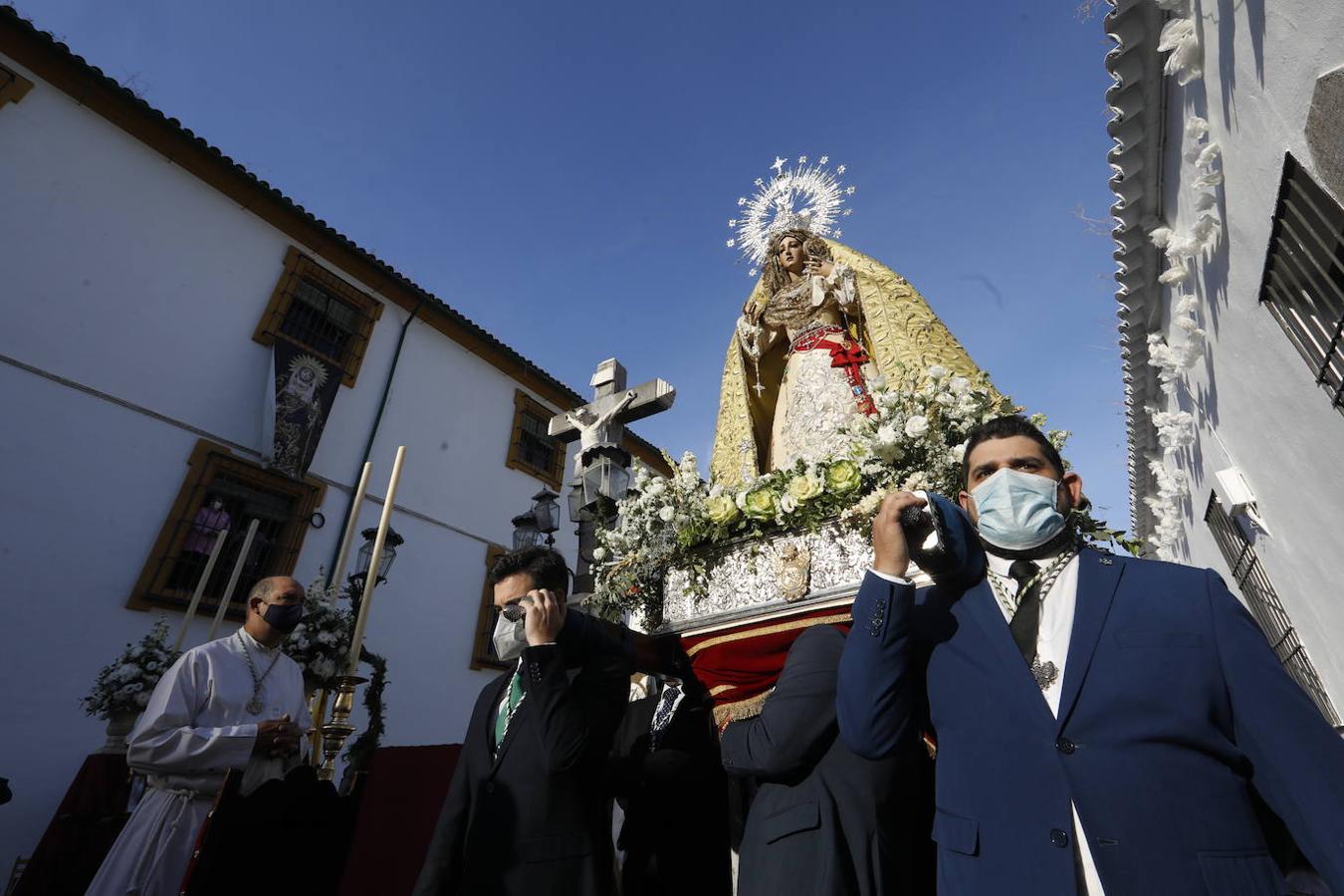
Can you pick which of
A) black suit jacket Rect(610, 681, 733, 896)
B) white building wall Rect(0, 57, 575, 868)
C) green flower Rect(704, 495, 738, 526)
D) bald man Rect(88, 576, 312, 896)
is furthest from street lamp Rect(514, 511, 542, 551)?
white building wall Rect(0, 57, 575, 868)

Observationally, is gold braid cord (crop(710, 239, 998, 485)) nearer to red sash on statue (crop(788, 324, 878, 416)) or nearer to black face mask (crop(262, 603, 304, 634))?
red sash on statue (crop(788, 324, 878, 416))

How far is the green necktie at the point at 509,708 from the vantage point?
2.73 meters

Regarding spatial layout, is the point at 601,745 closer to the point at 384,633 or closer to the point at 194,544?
the point at 194,544

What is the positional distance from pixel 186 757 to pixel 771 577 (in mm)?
2764

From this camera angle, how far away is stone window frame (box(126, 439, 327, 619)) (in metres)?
8.35

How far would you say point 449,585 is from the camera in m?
12.2

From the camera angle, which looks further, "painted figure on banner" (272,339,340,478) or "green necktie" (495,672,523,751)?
"painted figure on banner" (272,339,340,478)

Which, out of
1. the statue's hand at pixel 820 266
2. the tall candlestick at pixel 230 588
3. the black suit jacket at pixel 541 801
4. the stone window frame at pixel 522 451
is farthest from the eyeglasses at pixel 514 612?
the stone window frame at pixel 522 451

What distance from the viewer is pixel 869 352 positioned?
15.4ft

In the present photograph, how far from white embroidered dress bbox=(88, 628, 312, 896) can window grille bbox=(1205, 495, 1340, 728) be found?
6.85m

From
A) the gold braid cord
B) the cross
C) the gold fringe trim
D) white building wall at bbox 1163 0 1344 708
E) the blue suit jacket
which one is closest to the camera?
the blue suit jacket

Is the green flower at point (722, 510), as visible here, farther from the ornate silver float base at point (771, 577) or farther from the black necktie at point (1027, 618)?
the black necktie at point (1027, 618)

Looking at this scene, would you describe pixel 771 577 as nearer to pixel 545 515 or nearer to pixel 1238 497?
pixel 545 515

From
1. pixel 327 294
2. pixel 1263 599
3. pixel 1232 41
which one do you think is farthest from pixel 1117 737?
pixel 327 294
